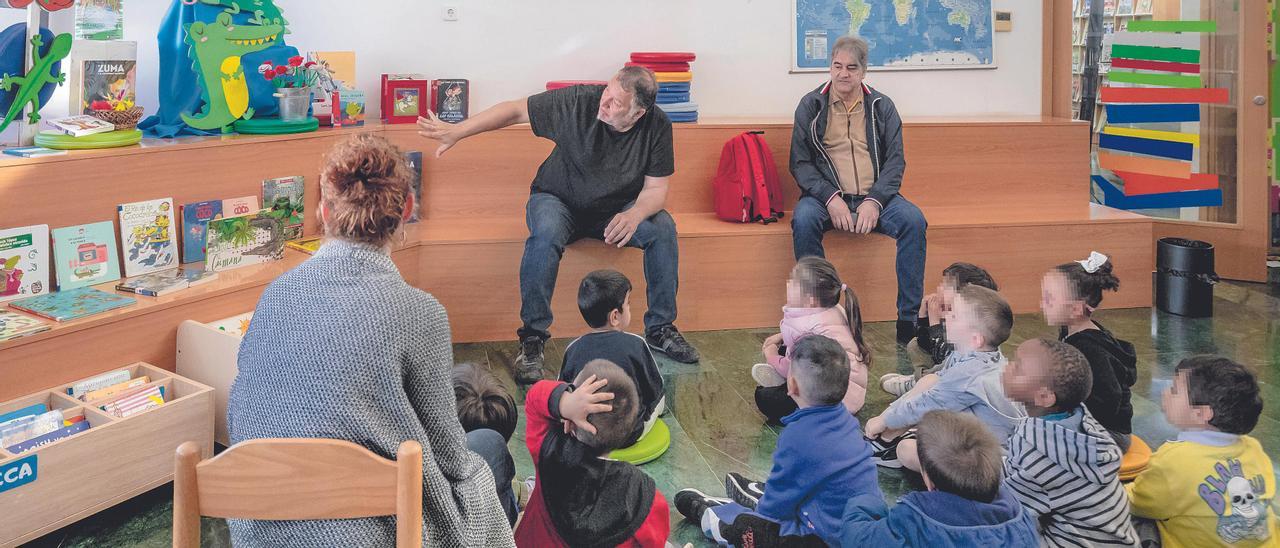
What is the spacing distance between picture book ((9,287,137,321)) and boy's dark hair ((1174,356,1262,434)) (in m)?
2.94

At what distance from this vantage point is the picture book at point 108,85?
12.4 ft

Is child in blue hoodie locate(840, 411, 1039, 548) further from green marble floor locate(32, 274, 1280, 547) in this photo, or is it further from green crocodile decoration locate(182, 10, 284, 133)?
green crocodile decoration locate(182, 10, 284, 133)

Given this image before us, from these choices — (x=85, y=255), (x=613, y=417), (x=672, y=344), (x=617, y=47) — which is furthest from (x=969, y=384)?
(x=617, y=47)

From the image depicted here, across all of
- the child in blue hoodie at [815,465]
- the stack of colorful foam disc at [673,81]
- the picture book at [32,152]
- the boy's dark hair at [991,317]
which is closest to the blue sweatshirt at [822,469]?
the child in blue hoodie at [815,465]

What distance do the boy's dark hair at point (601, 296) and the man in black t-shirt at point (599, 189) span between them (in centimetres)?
104

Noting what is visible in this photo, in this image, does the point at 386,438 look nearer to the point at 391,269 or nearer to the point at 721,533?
the point at 391,269

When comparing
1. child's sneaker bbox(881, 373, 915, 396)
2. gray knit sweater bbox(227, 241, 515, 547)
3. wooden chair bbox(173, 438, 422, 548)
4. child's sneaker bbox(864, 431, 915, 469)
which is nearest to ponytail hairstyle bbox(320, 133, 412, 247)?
gray knit sweater bbox(227, 241, 515, 547)

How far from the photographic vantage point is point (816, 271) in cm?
347

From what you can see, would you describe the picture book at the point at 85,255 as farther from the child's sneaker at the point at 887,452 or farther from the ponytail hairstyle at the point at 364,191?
the child's sneaker at the point at 887,452

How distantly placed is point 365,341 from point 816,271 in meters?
2.03

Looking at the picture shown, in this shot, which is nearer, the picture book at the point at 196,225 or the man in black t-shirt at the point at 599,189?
the picture book at the point at 196,225

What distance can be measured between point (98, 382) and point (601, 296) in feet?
4.75

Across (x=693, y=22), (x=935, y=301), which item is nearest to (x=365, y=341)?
(x=935, y=301)

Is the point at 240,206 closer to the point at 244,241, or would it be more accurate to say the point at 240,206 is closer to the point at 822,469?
the point at 244,241
